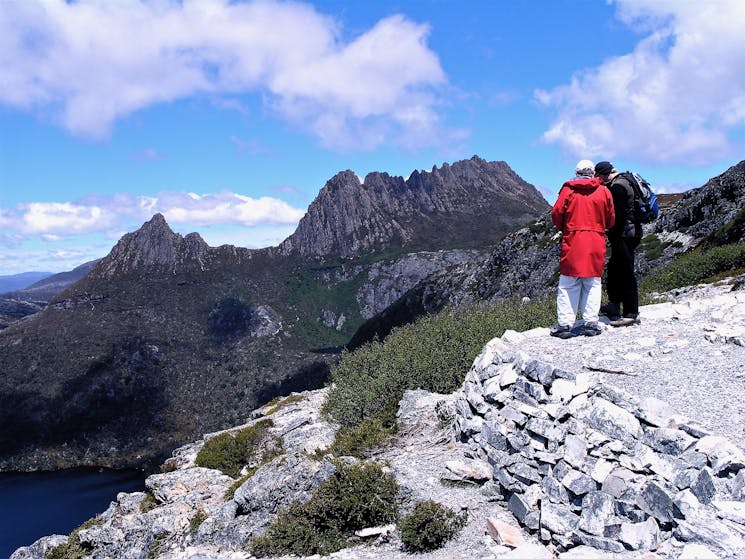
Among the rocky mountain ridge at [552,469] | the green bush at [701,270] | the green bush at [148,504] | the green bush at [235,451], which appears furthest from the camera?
the green bush at [701,270]

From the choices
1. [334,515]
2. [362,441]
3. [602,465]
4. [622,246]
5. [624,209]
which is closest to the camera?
[602,465]

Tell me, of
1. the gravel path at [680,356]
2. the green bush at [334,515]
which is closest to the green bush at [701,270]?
the gravel path at [680,356]


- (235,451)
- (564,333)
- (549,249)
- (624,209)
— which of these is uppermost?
(549,249)

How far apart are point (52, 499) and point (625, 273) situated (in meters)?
153

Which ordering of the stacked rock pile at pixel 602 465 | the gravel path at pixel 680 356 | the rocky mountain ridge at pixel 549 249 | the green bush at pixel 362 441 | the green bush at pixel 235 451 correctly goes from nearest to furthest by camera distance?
the stacked rock pile at pixel 602 465 < the gravel path at pixel 680 356 < the green bush at pixel 362 441 < the green bush at pixel 235 451 < the rocky mountain ridge at pixel 549 249

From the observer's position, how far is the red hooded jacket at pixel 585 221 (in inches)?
360

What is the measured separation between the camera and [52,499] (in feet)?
397

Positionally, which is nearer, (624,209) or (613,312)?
(624,209)

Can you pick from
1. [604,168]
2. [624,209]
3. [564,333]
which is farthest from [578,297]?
[604,168]

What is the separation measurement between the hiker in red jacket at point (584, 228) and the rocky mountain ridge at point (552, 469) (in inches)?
46.2

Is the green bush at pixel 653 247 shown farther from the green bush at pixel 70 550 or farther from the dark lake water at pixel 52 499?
the dark lake water at pixel 52 499

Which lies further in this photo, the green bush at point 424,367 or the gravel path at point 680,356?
the green bush at point 424,367

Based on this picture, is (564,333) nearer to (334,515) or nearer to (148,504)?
(334,515)

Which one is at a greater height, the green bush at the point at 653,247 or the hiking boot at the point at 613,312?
the green bush at the point at 653,247
